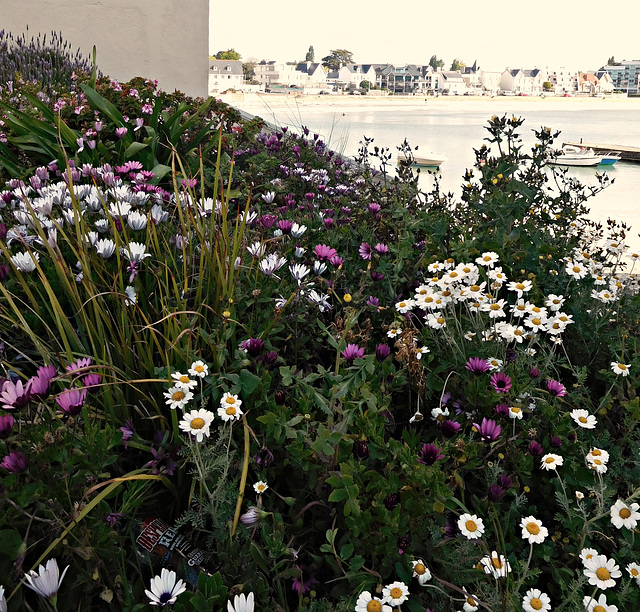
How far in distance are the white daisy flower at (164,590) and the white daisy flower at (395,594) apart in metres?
0.37

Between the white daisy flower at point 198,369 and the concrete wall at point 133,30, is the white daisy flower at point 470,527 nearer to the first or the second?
the white daisy flower at point 198,369

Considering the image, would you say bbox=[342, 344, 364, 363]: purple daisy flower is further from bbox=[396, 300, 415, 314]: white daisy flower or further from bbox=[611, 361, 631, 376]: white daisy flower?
bbox=[611, 361, 631, 376]: white daisy flower

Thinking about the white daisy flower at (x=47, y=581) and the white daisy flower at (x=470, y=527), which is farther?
the white daisy flower at (x=470, y=527)

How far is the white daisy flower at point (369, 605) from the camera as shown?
99 centimetres

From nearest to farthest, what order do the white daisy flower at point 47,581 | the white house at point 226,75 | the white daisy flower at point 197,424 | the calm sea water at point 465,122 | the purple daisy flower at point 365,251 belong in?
→ the white daisy flower at point 47,581 < the white daisy flower at point 197,424 < the purple daisy flower at point 365,251 < the calm sea water at point 465,122 < the white house at point 226,75

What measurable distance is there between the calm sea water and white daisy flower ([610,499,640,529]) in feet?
26.4

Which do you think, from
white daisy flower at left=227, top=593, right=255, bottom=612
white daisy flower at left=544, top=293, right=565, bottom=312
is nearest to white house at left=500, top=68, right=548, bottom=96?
white daisy flower at left=544, top=293, right=565, bottom=312

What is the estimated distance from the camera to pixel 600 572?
114cm

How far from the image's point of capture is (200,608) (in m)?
0.92

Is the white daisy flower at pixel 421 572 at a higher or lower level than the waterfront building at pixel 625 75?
lower

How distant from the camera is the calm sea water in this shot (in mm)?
22500

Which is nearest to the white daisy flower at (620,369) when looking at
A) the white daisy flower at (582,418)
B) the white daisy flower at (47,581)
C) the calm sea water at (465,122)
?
the white daisy flower at (582,418)

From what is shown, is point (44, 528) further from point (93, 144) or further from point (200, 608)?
point (93, 144)

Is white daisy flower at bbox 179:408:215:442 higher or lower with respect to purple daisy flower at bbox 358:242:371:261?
lower
